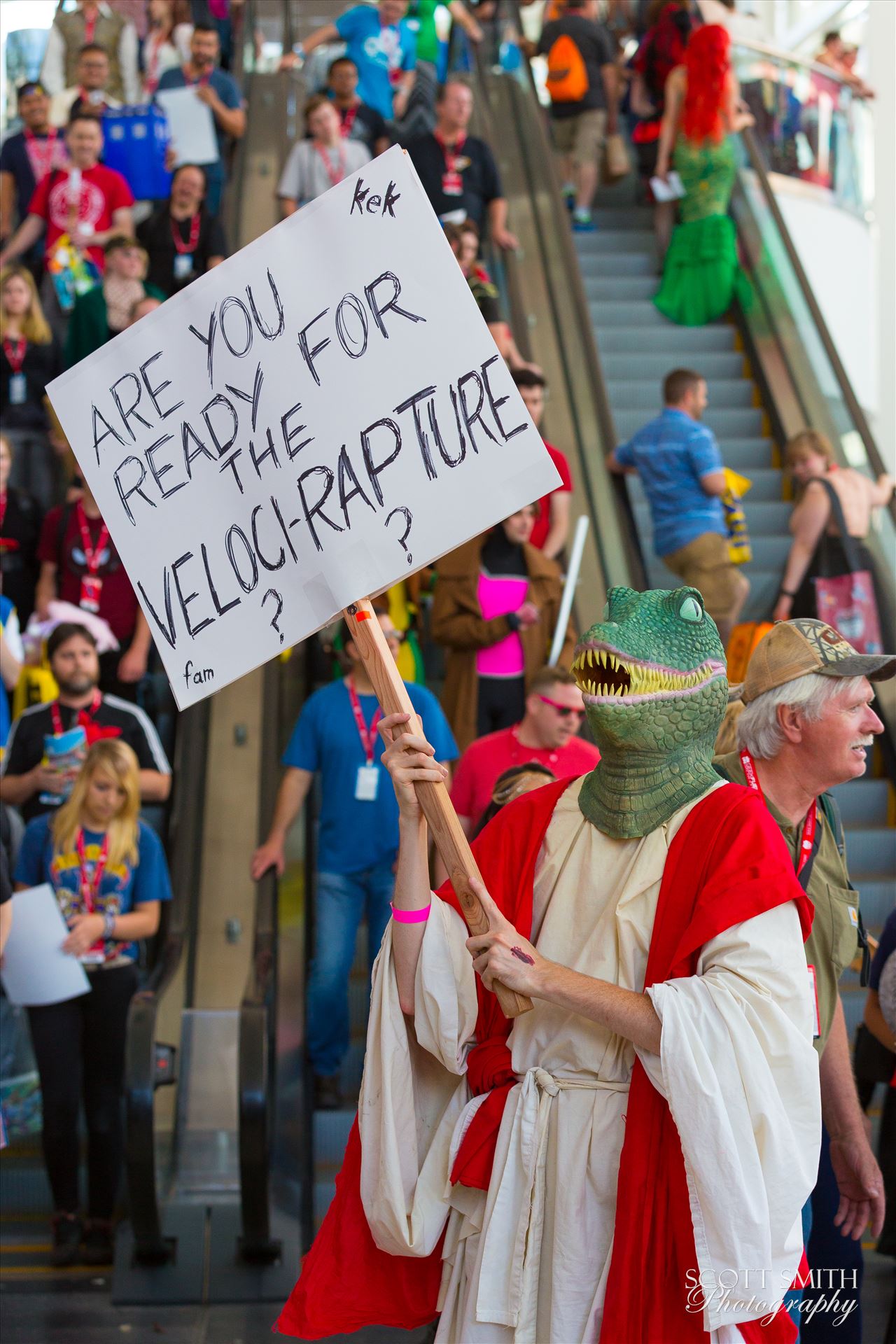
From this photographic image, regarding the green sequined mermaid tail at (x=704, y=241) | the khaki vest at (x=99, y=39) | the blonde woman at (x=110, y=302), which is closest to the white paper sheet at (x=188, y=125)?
the khaki vest at (x=99, y=39)

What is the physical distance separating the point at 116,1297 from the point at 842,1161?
8.45 ft

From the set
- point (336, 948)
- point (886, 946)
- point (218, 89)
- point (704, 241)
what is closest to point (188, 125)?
point (218, 89)

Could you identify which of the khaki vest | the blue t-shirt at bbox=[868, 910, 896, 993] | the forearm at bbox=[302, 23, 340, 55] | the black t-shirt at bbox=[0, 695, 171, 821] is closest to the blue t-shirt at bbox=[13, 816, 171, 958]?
the black t-shirt at bbox=[0, 695, 171, 821]

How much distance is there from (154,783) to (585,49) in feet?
23.5

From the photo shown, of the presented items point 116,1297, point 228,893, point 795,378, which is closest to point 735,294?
point 795,378

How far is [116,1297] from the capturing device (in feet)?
15.2

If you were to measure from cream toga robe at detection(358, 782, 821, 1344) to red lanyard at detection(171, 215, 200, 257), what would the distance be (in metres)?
7.07

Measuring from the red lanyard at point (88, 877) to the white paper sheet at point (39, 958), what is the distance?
20 centimetres

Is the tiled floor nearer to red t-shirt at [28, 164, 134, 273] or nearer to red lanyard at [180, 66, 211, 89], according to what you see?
red t-shirt at [28, 164, 134, 273]

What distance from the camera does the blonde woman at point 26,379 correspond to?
8211 millimetres

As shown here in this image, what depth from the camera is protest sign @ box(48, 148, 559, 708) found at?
2.31 m

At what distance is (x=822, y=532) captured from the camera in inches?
273

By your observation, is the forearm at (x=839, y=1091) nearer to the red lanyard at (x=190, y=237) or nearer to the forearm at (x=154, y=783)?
the forearm at (x=154, y=783)

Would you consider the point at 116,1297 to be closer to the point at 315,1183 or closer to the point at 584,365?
the point at 315,1183
